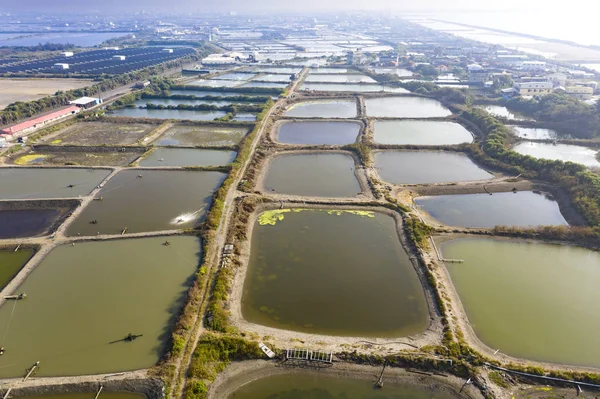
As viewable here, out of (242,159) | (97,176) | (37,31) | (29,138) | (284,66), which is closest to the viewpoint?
(97,176)

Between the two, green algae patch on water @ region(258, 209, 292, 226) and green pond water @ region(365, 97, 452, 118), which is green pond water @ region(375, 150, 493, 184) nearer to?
green algae patch on water @ region(258, 209, 292, 226)

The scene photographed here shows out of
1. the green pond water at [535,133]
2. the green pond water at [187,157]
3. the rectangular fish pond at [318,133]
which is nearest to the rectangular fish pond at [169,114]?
the rectangular fish pond at [318,133]

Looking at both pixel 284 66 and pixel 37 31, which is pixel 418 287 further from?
pixel 37 31

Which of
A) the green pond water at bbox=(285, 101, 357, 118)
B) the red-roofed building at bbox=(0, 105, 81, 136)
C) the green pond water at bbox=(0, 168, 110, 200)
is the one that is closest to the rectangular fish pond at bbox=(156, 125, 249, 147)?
the green pond water at bbox=(0, 168, 110, 200)

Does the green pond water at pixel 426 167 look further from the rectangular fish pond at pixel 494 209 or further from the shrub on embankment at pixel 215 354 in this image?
the shrub on embankment at pixel 215 354

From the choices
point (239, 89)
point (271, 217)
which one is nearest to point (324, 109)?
point (239, 89)

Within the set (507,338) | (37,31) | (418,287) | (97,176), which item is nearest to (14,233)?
(97,176)
